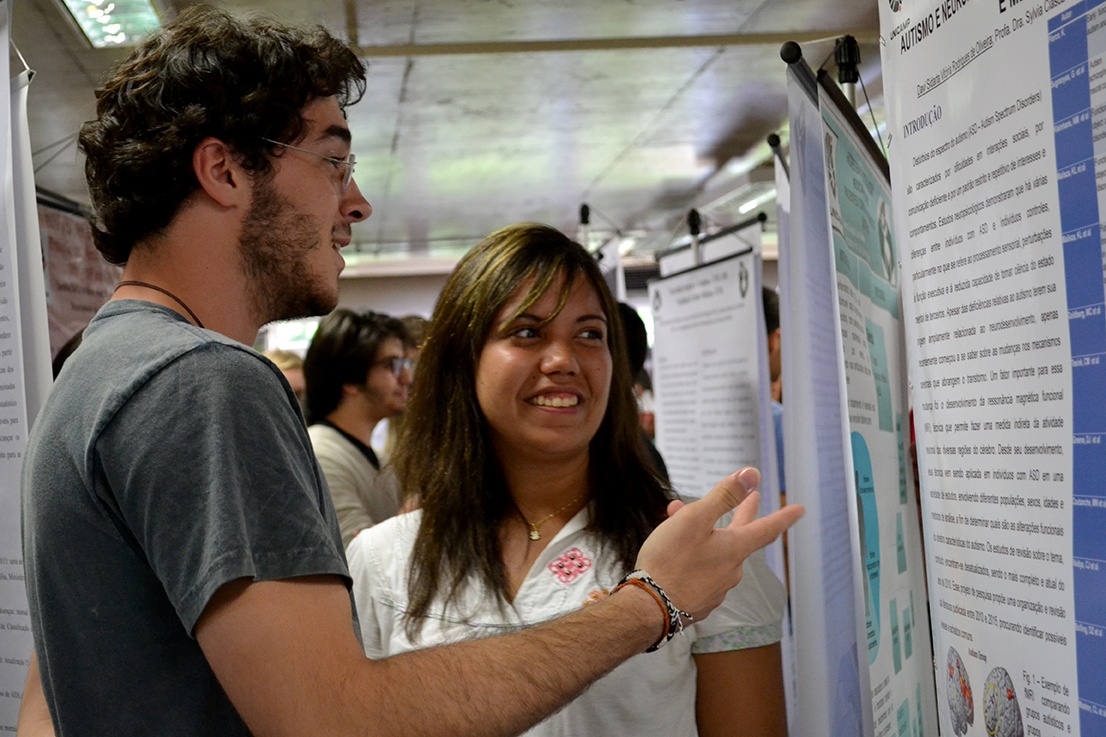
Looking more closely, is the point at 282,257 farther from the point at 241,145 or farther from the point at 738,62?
the point at 738,62

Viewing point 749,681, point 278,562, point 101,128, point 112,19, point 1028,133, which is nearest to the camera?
point 278,562

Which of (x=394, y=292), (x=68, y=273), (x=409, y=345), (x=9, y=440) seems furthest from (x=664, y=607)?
(x=394, y=292)

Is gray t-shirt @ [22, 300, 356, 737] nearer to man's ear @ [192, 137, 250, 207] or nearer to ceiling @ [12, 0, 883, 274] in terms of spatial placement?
man's ear @ [192, 137, 250, 207]

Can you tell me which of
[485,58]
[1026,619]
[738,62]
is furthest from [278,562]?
[738,62]

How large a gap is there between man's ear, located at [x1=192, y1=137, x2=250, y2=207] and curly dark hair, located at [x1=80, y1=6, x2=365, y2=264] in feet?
0.03

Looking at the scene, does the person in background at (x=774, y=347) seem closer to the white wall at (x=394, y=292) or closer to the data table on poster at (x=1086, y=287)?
the data table on poster at (x=1086, y=287)

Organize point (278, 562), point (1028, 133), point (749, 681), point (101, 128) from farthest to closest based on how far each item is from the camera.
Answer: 1. point (749, 681)
2. point (101, 128)
3. point (1028, 133)
4. point (278, 562)

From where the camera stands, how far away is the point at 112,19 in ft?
12.3

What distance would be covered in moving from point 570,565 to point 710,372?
2064mm

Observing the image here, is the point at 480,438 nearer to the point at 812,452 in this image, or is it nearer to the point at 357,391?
the point at 812,452

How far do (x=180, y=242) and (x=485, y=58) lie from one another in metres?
3.75

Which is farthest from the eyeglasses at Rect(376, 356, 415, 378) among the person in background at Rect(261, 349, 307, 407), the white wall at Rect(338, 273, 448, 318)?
the white wall at Rect(338, 273, 448, 318)

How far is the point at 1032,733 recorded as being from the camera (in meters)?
1.12

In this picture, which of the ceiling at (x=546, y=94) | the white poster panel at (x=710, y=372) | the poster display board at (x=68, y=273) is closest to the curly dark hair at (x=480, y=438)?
the ceiling at (x=546, y=94)
